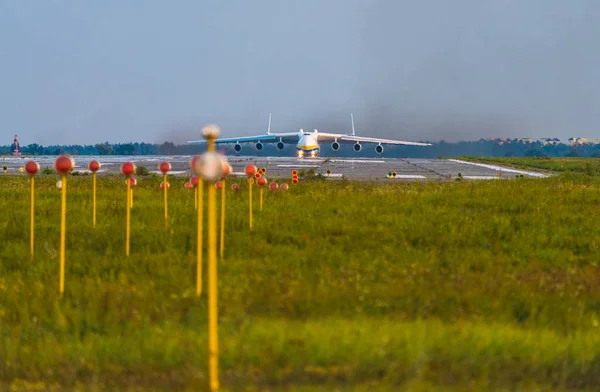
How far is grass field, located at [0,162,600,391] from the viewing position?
463 cm

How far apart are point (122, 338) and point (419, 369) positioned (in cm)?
238

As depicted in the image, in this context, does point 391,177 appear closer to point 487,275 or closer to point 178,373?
point 487,275

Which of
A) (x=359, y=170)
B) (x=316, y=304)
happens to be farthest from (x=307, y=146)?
(x=316, y=304)

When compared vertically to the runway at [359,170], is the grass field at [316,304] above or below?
below

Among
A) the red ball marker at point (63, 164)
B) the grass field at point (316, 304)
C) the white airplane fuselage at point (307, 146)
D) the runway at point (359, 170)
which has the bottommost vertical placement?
the grass field at point (316, 304)

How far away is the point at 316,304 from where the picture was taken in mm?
6324

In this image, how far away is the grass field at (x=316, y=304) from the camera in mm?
4629

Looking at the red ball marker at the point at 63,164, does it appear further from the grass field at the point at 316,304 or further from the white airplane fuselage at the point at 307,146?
the white airplane fuselage at the point at 307,146


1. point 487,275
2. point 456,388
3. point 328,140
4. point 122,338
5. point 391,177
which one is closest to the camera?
point 456,388

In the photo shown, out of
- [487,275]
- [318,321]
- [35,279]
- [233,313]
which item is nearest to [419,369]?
[318,321]

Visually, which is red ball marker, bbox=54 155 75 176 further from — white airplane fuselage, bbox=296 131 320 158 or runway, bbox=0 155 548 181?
white airplane fuselage, bbox=296 131 320 158

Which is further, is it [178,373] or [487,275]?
[487,275]

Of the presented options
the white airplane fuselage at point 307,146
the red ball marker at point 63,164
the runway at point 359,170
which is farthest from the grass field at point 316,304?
the white airplane fuselage at point 307,146

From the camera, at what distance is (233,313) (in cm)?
599
